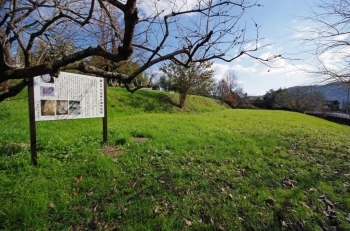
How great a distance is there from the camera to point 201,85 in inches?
721

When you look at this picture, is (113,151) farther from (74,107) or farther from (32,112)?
(32,112)

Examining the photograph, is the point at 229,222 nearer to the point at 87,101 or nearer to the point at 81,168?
the point at 81,168

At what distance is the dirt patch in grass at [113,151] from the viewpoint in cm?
434

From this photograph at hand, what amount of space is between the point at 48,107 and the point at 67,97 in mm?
433

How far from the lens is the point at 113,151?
178 inches

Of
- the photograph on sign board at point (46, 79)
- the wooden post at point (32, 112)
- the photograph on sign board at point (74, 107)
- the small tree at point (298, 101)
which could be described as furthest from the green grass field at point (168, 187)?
the small tree at point (298, 101)

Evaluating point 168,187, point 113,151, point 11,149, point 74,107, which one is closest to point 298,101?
point 113,151

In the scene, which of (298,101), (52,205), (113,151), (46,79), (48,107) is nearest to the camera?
(52,205)

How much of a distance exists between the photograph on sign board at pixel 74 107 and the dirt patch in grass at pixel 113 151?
101 cm

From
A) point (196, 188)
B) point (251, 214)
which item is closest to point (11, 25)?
point (196, 188)

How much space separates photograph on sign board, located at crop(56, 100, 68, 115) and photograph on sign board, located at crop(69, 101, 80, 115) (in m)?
0.10

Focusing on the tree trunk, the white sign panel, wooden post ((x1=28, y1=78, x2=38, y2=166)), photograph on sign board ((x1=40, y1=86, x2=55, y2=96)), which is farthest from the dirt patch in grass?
the tree trunk

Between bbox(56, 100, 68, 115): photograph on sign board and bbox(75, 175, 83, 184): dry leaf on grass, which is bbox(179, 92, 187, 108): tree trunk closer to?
bbox(56, 100, 68, 115): photograph on sign board

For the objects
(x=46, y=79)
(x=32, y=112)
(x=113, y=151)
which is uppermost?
(x=46, y=79)
